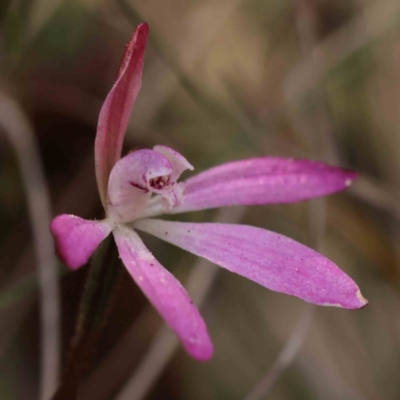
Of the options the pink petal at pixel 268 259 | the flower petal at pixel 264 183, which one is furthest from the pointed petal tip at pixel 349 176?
the pink petal at pixel 268 259

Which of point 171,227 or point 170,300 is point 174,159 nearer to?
point 171,227

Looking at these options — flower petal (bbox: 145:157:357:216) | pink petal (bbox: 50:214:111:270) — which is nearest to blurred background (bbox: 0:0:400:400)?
flower petal (bbox: 145:157:357:216)

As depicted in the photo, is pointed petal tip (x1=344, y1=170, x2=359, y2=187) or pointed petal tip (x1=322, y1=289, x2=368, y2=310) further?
pointed petal tip (x1=344, y1=170, x2=359, y2=187)

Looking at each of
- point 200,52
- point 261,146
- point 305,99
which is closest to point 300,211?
point 261,146

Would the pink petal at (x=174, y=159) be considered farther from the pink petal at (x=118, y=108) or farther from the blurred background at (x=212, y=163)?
the blurred background at (x=212, y=163)

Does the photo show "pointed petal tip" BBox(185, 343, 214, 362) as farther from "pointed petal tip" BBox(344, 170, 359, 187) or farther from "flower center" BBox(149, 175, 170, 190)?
Answer: "pointed petal tip" BBox(344, 170, 359, 187)

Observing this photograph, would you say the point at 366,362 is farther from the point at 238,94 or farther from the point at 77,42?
the point at 77,42

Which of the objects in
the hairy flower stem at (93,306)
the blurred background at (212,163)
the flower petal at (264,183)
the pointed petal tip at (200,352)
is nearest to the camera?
the pointed petal tip at (200,352)
